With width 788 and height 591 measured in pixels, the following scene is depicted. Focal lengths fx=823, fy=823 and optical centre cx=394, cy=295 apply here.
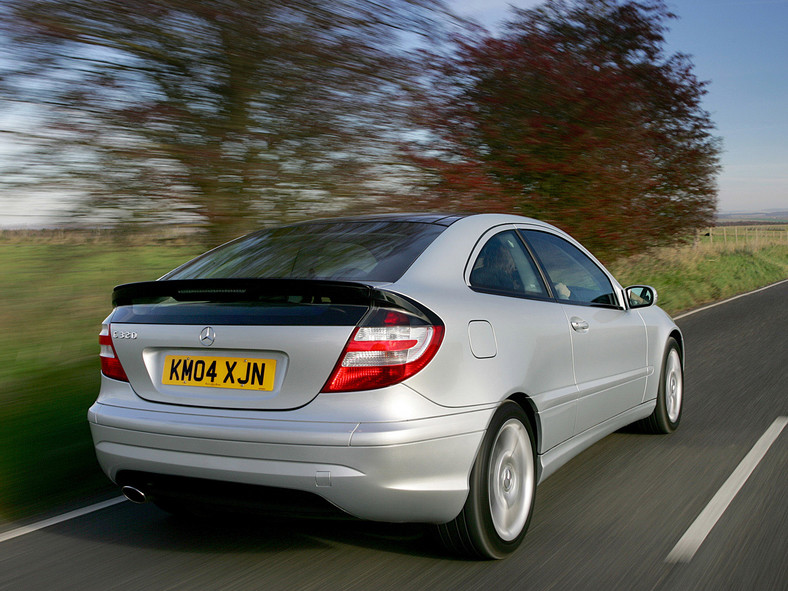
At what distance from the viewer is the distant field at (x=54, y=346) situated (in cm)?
479

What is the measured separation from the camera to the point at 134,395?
3.56 m

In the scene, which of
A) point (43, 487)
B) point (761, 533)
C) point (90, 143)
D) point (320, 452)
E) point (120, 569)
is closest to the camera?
point (320, 452)

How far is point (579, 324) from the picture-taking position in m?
4.46

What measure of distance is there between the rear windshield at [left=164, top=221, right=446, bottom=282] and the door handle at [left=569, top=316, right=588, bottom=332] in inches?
38.7

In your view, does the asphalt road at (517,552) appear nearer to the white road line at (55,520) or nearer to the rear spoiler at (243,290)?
the white road line at (55,520)

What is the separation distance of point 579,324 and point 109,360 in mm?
2411

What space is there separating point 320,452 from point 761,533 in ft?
7.01

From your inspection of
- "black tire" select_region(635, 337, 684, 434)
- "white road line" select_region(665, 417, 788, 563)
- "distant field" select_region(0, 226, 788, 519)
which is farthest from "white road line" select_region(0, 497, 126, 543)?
"black tire" select_region(635, 337, 684, 434)

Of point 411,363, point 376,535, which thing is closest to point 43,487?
point 376,535

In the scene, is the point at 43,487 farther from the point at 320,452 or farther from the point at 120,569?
the point at 320,452

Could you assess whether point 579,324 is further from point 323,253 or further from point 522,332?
point 323,253

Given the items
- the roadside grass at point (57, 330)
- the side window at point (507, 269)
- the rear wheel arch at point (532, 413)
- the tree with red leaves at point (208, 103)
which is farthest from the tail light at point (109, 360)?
the tree with red leaves at point (208, 103)

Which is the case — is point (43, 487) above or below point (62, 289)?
below

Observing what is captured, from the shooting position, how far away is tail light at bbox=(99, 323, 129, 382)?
12.0 ft
